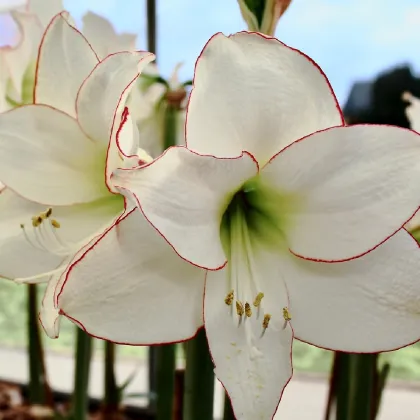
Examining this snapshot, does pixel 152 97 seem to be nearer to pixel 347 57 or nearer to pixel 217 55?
pixel 217 55

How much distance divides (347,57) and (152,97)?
4.20ft

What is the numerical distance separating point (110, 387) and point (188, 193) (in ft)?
2.04

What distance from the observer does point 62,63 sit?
42 centimetres

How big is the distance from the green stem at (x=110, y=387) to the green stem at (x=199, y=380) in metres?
0.46

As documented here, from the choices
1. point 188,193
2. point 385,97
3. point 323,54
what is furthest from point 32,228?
point 323,54

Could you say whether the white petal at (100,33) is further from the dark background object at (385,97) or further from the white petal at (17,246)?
the dark background object at (385,97)

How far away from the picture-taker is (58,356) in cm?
193

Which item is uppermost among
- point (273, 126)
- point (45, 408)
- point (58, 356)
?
point (273, 126)

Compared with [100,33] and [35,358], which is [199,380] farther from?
[35,358]

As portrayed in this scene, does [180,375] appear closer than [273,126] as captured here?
No

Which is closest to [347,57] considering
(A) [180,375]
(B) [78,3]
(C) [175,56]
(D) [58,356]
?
(C) [175,56]

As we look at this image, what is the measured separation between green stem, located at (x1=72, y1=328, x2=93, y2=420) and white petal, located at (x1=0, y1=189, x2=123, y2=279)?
28cm

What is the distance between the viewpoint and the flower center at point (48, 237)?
399mm

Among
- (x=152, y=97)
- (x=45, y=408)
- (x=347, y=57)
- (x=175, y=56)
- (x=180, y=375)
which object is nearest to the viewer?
(x=180, y=375)
